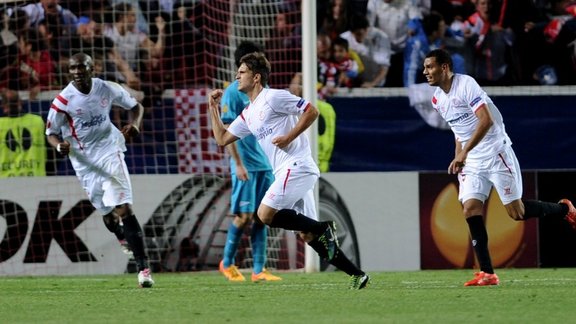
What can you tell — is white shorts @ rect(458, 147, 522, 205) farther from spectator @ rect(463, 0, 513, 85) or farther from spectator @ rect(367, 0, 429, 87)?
spectator @ rect(367, 0, 429, 87)

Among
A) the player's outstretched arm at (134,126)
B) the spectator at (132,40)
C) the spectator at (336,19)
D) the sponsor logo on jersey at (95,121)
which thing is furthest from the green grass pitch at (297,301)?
the spectator at (336,19)

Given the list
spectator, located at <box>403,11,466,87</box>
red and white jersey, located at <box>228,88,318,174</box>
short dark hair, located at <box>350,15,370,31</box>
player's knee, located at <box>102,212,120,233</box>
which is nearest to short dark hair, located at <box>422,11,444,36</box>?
spectator, located at <box>403,11,466,87</box>

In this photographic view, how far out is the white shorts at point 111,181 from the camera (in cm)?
1067

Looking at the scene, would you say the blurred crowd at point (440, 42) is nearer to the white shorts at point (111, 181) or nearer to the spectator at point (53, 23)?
the spectator at point (53, 23)

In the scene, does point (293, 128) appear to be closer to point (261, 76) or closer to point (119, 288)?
point (261, 76)

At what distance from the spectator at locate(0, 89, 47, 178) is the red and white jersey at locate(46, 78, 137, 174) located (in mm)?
3083

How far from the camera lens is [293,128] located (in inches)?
367

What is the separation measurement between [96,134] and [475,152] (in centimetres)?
334

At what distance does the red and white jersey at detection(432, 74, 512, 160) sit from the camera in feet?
31.4

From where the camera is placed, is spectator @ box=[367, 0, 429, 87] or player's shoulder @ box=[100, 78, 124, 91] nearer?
player's shoulder @ box=[100, 78, 124, 91]

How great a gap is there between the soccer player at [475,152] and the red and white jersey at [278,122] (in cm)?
111

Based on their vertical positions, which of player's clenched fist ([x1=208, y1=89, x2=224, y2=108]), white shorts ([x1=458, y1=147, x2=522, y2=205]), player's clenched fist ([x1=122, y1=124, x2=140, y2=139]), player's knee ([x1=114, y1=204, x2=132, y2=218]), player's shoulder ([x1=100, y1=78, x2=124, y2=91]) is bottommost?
player's knee ([x1=114, y1=204, x2=132, y2=218])

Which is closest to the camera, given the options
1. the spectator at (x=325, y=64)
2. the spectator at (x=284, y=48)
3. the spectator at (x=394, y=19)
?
the spectator at (x=284, y=48)

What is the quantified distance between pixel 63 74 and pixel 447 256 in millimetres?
5243
